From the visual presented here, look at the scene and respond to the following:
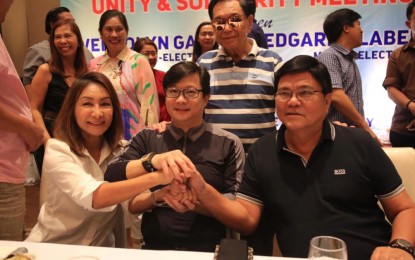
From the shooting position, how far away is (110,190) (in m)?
1.66

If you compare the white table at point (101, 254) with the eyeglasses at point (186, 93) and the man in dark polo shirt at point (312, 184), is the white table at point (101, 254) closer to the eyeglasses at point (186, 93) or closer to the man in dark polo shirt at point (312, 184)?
the man in dark polo shirt at point (312, 184)

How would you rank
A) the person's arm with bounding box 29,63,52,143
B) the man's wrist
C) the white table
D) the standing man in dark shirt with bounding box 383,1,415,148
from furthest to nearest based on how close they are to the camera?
the standing man in dark shirt with bounding box 383,1,415,148, the person's arm with bounding box 29,63,52,143, the man's wrist, the white table

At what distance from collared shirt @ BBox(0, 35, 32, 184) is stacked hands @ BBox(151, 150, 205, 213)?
0.61 m

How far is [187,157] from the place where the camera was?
5.99 feet

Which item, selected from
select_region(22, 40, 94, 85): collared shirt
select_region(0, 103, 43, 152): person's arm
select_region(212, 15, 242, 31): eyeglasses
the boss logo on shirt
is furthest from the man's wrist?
select_region(22, 40, 94, 85): collared shirt

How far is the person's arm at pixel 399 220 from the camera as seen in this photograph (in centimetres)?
135

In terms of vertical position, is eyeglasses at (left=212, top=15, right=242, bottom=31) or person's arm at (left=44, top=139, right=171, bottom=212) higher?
eyeglasses at (left=212, top=15, right=242, bottom=31)

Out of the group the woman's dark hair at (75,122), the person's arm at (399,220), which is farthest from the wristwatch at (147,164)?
the person's arm at (399,220)

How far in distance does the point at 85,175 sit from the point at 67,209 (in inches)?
6.7

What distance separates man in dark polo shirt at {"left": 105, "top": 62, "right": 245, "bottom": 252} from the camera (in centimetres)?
181

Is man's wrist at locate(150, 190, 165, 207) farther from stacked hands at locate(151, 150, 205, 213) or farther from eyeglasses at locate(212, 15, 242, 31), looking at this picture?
eyeglasses at locate(212, 15, 242, 31)

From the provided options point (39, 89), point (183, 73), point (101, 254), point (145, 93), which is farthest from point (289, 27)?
point (101, 254)

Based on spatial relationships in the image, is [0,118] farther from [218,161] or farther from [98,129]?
[218,161]

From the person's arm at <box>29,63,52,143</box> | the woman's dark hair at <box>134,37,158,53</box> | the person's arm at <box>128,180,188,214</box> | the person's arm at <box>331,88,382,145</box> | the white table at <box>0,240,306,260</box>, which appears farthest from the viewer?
the woman's dark hair at <box>134,37,158,53</box>
